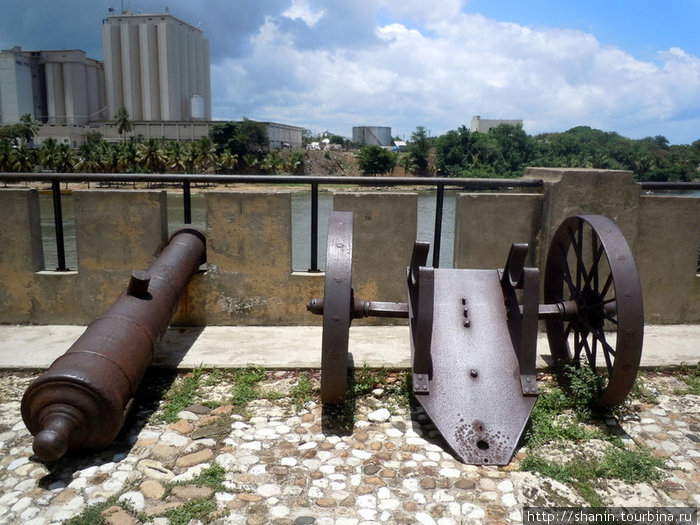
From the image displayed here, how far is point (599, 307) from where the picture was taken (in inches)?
135

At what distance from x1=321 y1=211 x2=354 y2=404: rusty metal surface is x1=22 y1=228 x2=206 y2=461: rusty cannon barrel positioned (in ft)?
3.21

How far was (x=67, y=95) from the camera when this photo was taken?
10394 cm

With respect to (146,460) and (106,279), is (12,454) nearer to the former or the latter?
(146,460)

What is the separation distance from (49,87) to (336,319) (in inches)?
4651

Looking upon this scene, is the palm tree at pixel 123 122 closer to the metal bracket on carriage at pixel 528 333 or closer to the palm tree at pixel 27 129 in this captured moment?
the palm tree at pixel 27 129

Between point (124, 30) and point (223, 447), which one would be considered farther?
point (124, 30)

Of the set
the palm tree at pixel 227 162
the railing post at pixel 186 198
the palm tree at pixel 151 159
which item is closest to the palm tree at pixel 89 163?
the palm tree at pixel 151 159

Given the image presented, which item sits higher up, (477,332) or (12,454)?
(477,332)

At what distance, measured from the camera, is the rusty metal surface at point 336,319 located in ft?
9.73

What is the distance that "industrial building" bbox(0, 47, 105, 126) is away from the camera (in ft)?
325

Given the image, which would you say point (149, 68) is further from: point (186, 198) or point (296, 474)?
point (296, 474)

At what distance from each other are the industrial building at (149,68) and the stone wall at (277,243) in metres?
97.9

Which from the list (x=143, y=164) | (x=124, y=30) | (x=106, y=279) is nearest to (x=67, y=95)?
(x=124, y=30)

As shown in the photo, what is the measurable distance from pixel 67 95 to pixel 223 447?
116 meters
